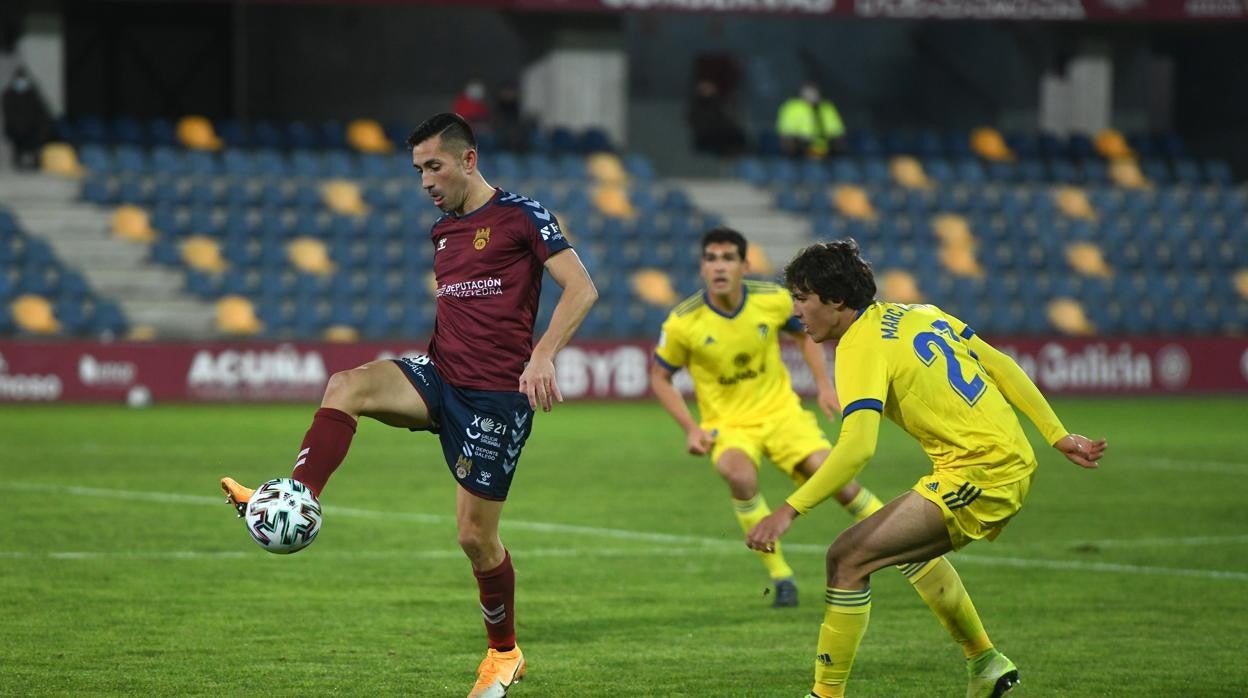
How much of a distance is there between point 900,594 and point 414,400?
410 cm

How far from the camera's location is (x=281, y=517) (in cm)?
630

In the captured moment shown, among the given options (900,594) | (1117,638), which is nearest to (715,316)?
(900,594)

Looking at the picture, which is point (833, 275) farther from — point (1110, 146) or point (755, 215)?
point (1110, 146)

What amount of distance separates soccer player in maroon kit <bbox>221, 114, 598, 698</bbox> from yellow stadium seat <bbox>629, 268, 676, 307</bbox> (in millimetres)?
21394

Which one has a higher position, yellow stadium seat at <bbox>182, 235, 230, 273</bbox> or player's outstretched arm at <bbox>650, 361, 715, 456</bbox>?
player's outstretched arm at <bbox>650, 361, 715, 456</bbox>

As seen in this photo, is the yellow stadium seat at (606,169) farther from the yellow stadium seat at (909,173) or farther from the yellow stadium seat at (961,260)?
the yellow stadium seat at (961,260)

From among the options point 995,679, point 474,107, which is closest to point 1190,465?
point 995,679

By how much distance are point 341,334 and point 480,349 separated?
19263 millimetres

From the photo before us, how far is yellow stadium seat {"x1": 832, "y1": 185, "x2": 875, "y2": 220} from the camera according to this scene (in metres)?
31.4

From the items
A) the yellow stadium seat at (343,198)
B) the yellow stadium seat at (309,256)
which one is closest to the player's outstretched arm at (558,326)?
the yellow stadium seat at (309,256)

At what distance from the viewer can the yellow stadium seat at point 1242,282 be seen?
31938 mm

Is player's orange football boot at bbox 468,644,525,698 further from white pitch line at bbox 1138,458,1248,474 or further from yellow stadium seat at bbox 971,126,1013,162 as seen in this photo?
yellow stadium seat at bbox 971,126,1013,162

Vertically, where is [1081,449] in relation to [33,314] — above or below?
above

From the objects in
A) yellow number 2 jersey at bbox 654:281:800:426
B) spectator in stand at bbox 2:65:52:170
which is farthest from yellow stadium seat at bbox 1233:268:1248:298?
yellow number 2 jersey at bbox 654:281:800:426
